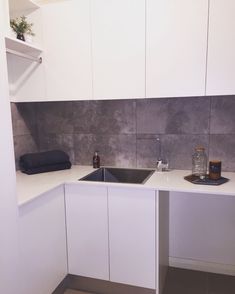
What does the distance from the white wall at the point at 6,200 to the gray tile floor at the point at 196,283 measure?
0.83 m

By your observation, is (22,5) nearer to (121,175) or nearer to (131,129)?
(131,129)

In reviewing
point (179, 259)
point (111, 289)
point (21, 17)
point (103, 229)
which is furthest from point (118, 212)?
point (21, 17)

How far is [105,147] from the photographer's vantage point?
229cm

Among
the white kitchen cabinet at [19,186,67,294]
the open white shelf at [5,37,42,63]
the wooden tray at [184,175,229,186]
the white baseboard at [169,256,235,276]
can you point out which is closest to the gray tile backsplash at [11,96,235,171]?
the wooden tray at [184,175,229,186]

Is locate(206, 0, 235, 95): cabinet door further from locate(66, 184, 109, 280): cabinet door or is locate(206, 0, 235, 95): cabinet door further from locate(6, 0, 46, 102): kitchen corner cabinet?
locate(6, 0, 46, 102): kitchen corner cabinet

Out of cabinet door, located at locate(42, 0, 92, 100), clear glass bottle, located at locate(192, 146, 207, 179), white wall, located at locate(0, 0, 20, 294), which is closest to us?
white wall, located at locate(0, 0, 20, 294)

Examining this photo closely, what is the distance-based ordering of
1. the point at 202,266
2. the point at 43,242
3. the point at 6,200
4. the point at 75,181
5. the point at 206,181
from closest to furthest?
the point at 6,200 → the point at 43,242 → the point at 206,181 → the point at 75,181 → the point at 202,266

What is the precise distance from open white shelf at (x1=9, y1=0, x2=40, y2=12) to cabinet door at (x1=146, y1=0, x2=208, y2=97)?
87 cm

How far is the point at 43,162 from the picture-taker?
2062 millimetres

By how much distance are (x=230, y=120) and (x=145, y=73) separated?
775mm

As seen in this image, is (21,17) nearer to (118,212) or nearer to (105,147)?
(105,147)

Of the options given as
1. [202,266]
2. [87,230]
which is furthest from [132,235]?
[202,266]

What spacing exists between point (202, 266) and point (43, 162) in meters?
1.61

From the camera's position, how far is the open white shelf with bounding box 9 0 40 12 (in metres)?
1.85
